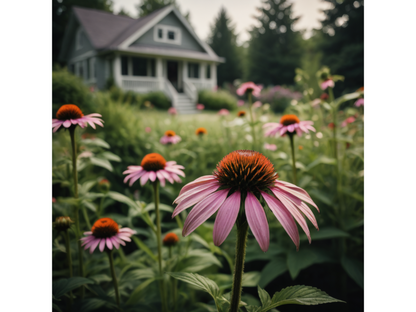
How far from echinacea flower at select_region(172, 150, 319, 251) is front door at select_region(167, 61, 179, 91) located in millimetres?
9629

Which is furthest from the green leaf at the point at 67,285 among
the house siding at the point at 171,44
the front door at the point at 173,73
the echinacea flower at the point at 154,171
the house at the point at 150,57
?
the front door at the point at 173,73

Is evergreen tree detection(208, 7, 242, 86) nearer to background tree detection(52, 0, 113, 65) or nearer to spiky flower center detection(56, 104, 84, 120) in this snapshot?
background tree detection(52, 0, 113, 65)

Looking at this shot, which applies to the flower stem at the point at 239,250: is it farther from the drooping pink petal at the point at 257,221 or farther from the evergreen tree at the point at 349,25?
the evergreen tree at the point at 349,25

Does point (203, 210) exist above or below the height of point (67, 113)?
below

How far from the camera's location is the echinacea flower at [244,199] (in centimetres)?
46

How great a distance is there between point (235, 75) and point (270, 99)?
2.88m

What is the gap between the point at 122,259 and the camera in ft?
3.79

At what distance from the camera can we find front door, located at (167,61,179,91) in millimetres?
9666

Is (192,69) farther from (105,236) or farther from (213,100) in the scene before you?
(105,236)

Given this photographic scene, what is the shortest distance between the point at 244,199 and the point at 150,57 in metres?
8.92

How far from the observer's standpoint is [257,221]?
0.46 m

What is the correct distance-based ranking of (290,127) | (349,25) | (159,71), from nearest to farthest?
(290,127) → (349,25) → (159,71)

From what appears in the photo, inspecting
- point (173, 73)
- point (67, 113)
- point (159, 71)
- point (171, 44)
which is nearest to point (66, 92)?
point (67, 113)

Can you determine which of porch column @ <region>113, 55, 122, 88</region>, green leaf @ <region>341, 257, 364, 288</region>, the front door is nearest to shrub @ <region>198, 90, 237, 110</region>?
the front door
